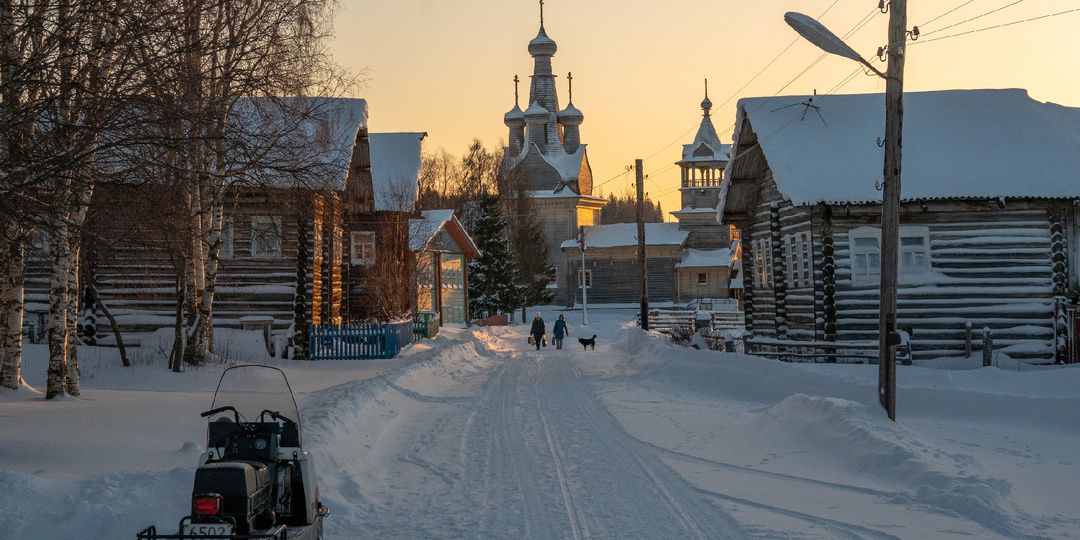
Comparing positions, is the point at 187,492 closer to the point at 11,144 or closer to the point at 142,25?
the point at 11,144

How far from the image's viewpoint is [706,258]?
69.0 m

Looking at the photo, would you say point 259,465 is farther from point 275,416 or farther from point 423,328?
point 423,328

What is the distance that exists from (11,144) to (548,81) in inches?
2977

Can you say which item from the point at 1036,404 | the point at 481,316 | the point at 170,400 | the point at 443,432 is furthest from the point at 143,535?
the point at 481,316

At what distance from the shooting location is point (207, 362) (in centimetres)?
2091

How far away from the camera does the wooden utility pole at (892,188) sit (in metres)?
13.0

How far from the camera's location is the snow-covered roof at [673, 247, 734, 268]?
6812 cm

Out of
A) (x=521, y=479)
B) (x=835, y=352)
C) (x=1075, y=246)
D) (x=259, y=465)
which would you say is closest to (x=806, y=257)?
(x=835, y=352)

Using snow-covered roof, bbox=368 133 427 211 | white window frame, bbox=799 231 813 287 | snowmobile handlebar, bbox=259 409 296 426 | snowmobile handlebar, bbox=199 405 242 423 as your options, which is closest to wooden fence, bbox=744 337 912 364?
white window frame, bbox=799 231 813 287

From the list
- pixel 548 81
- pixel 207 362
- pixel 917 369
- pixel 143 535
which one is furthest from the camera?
pixel 548 81

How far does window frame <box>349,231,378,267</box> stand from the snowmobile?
27.1 metres

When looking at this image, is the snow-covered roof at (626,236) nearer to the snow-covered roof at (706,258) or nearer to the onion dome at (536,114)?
the snow-covered roof at (706,258)

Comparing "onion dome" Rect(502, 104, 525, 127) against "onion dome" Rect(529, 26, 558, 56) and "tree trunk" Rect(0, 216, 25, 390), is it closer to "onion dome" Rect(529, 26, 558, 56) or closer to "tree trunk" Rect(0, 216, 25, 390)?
"onion dome" Rect(529, 26, 558, 56)

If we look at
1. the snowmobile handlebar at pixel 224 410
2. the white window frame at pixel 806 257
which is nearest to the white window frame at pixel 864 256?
the white window frame at pixel 806 257
